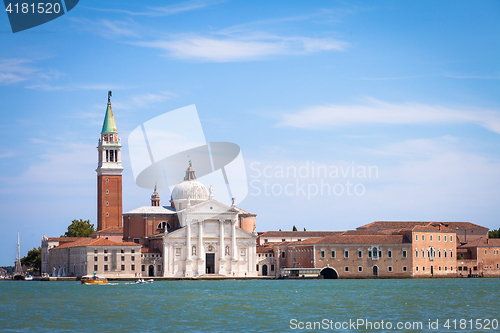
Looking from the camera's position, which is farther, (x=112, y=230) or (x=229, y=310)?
(x=112, y=230)

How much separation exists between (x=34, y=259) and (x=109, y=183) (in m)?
18.4

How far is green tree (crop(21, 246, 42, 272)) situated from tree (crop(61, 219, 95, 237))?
4.09 metres

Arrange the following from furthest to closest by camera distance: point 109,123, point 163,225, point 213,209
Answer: point 109,123, point 163,225, point 213,209

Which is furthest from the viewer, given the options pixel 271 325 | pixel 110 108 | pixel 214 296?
pixel 110 108

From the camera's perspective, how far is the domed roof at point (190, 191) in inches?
3287

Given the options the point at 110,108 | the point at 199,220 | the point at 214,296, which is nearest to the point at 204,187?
the point at 199,220

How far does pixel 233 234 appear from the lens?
7838 centimetres

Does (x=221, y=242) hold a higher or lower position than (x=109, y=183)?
lower

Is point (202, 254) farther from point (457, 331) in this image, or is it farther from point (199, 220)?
point (457, 331)

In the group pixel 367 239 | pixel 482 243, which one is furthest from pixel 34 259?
pixel 482 243

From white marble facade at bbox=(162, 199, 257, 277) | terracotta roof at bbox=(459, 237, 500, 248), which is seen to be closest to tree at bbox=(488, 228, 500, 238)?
terracotta roof at bbox=(459, 237, 500, 248)

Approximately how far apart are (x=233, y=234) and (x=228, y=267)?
10.1 feet

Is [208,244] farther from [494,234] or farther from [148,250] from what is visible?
[494,234]

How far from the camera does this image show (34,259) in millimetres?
99250
